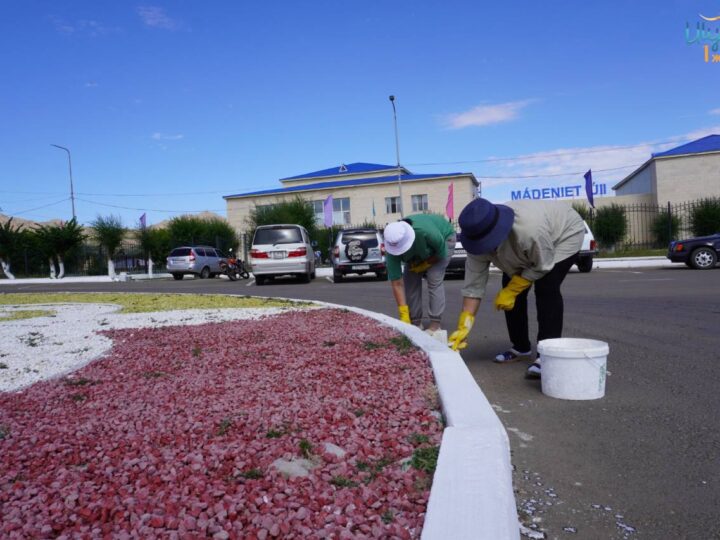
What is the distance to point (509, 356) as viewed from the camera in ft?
18.1

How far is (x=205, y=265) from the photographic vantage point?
94.0ft

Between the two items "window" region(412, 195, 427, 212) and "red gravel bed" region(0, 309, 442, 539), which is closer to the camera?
"red gravel bed" region(0, 309, 442, 539)

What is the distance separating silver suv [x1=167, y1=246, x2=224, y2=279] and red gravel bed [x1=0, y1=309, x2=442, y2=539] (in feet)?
76.6

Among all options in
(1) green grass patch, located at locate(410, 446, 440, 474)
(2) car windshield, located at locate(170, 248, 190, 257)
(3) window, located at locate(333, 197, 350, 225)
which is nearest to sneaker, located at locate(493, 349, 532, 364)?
(1) green grass patch, located at locate(410, 446, 440, 474)

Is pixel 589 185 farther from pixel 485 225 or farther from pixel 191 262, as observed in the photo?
pixel 485 225

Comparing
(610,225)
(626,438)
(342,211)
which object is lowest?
(626,438)

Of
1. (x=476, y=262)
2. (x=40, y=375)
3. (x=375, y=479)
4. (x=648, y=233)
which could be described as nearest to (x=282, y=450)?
(x=375, y=479)

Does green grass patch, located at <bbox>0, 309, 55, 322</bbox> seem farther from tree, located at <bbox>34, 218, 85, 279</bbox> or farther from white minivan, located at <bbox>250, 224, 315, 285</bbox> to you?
tree, located at <bbox>34, 218, 85, 279</bbox>

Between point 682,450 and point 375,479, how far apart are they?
1748mm

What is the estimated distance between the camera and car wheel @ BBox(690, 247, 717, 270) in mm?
18297

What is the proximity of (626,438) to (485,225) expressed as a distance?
1.74 m

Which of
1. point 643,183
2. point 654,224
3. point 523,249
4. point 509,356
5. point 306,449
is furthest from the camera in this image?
point 643,183

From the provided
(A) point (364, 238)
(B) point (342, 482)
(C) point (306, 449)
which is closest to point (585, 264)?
(A) point (364, 238)

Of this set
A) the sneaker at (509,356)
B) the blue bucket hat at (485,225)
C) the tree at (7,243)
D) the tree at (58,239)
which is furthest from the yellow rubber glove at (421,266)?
the tree at (7,243)
